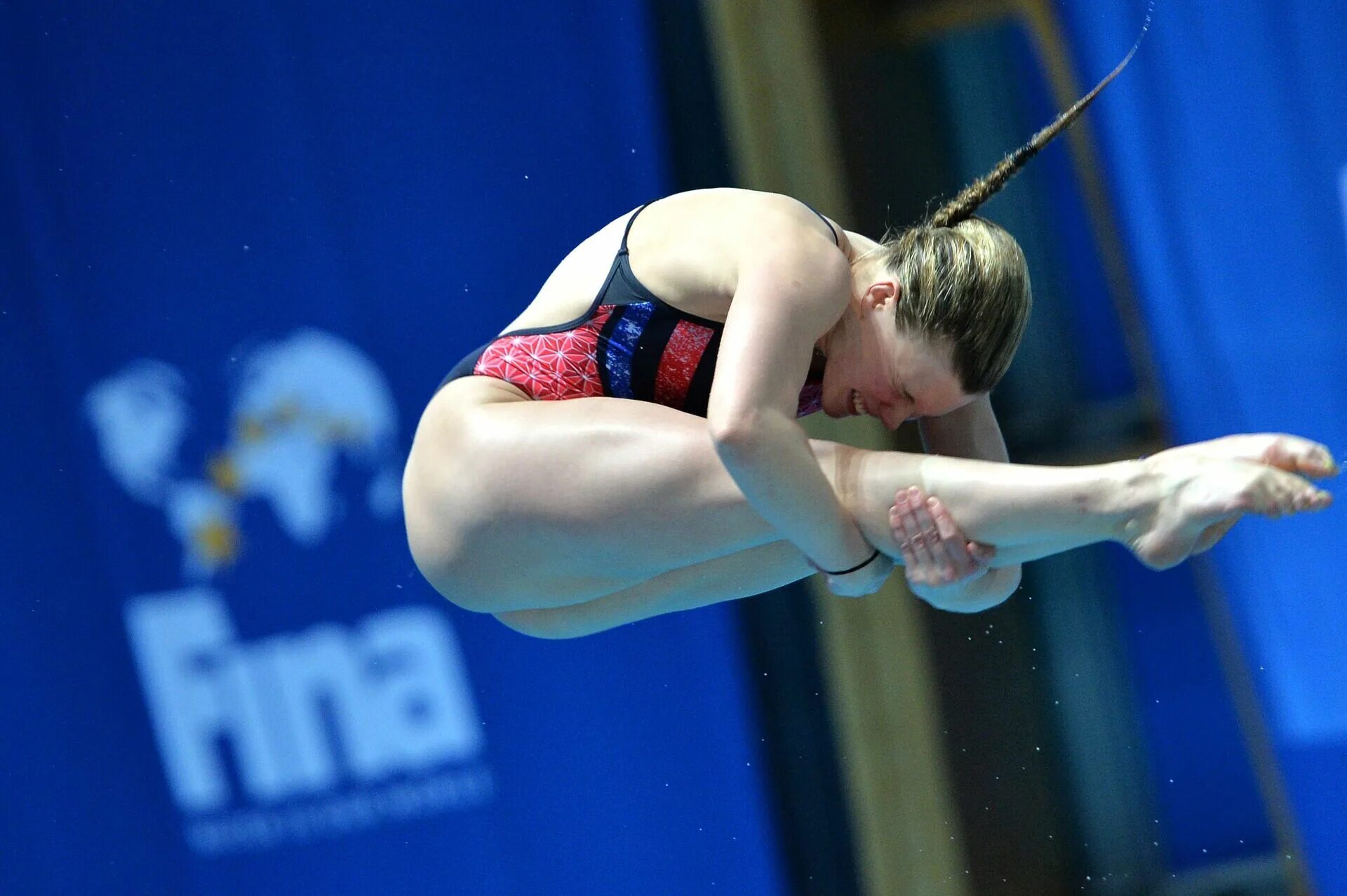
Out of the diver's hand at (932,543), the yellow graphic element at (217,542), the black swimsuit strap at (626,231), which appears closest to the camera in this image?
the diver's hand at (932,543)

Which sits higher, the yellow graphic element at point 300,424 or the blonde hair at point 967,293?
the yellow graphic element at point 300,424

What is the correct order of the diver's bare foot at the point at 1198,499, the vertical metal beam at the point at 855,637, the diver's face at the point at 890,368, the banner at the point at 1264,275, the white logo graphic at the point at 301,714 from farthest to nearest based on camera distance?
the white logo graphic at the point at 301,714 → the vertical metal beam at the point at 855,637 → the banner at the point at 1264,275 → the diver's face at the point at 890,368 → the diver's bare foot at the point at 1198,499

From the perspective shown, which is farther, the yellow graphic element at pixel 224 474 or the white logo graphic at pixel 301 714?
the yellow graphic element at pixel 224 474

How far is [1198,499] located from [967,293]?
0.34 m

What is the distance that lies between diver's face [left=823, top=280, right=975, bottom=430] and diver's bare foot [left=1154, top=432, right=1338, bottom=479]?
0.28 metres

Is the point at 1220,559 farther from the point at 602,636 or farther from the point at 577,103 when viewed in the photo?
the point at 577,103

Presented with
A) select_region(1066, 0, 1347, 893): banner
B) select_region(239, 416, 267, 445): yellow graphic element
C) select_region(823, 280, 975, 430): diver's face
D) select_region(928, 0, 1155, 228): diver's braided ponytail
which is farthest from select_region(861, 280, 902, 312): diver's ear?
select_region(239, 416, 267, 445): yellow graphic element

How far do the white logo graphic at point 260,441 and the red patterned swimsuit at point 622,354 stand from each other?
1455 millimetres

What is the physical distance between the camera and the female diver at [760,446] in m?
1.51

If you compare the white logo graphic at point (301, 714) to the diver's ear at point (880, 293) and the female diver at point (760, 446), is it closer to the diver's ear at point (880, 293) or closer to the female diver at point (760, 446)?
the female diver at point (760, 446)

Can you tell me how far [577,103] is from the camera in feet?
9.78

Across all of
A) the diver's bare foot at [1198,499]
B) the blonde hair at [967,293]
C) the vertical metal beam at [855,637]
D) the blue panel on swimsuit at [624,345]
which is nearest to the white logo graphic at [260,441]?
the vertical metal beam at [855,637]

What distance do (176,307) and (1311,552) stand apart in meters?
2.47

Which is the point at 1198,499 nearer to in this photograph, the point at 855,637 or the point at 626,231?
the point at 626,231
